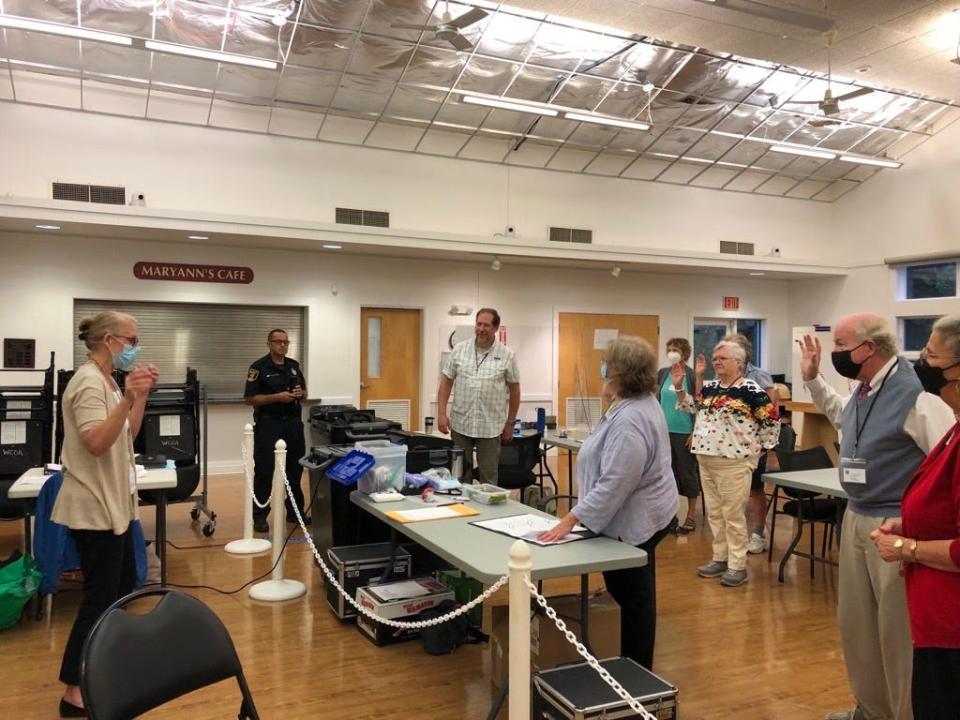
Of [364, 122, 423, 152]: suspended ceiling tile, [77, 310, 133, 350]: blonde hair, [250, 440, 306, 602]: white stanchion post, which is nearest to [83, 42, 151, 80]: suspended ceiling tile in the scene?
A: [364, 122, 423, 152]: suspended ceiling tile

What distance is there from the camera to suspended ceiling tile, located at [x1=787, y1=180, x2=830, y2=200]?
11764mm

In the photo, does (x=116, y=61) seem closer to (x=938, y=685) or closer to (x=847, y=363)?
(x=847, y=363)

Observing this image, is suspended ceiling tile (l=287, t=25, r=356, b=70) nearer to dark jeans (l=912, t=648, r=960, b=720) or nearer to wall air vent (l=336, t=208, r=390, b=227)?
wall air vent (l=336, t=208, r=390, b=227)

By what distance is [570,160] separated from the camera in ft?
33.4

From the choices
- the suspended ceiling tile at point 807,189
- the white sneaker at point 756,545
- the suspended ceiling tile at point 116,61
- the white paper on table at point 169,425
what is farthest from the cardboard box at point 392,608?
the suspended ceiling tile at point 807,189

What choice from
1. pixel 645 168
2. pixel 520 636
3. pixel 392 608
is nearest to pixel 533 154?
pixel 645 168

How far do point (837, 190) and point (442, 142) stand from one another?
6.74 metres

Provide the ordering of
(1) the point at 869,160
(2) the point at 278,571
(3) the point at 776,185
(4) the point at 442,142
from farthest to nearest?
(3) the point at 776,185
(1) the point at 869,160
(4) the point at 442,142
(2) the point at 278,571

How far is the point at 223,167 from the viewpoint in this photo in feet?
27.3

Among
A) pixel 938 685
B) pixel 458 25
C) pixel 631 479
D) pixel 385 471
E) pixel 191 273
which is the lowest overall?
pixel 938 685

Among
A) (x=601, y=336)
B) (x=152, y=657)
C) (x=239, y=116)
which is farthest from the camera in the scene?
(x=601, y=336)

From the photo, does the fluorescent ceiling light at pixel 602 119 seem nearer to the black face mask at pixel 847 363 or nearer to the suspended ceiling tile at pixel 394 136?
the suspended ceiling tile at pixel 394 136

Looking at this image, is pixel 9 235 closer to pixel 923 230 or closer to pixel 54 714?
pixel 54 714

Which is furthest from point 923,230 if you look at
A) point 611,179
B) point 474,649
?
point 474,649
